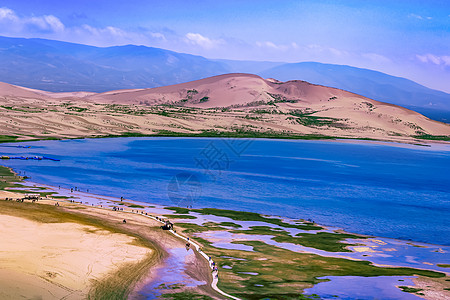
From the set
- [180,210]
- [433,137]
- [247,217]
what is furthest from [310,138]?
[247,217]

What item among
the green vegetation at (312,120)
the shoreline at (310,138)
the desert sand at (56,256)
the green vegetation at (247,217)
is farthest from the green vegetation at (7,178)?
the green vegetation at (312,120)

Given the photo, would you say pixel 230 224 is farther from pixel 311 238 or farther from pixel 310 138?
pixel 310 138

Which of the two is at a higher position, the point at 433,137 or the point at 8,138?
the point at 433,137

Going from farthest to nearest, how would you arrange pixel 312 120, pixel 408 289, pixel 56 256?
pixel 312 120, pixel 56 256, pixel 408 289

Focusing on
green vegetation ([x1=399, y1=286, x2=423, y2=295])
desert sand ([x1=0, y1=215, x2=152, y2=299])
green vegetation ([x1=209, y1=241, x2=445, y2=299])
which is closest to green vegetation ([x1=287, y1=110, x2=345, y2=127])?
green vegetation ([x1=209, y1=241, x2=445, y2=299])

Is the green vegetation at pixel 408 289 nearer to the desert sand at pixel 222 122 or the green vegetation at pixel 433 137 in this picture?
the desert sand at pixel 222 122

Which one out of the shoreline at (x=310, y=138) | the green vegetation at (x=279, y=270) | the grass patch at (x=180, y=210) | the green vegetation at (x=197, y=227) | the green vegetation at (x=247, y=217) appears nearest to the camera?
the green vegetation at (x=279, y=270)

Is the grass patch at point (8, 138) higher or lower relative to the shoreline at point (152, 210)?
higher

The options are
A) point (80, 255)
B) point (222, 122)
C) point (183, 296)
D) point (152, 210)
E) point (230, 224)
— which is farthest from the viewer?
point (222, 122)
